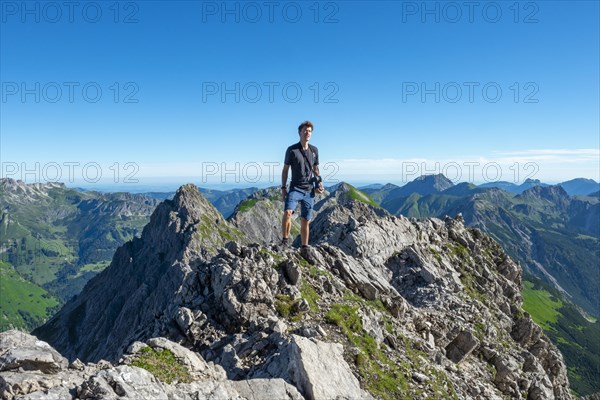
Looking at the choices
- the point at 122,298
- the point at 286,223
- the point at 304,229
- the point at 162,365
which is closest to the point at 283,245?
the point at 304,229

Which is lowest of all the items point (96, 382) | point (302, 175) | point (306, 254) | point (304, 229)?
point (96, 382)

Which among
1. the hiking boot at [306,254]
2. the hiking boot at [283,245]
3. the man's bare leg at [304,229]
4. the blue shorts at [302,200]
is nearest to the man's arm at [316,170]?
the blue shorts at [302,200]

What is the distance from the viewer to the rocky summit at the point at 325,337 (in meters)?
14.5

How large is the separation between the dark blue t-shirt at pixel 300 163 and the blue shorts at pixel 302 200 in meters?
0.36

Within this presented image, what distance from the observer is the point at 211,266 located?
29562mm

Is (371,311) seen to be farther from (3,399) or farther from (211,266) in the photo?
(3,399)

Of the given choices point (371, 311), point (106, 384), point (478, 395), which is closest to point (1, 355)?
point (106, 384)

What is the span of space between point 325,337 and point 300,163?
10460mm

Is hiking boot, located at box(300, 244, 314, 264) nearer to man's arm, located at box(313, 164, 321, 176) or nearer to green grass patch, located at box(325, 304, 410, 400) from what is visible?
green grass patch, located at box(325, 304, 410, 400)

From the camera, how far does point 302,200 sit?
85.9 feet

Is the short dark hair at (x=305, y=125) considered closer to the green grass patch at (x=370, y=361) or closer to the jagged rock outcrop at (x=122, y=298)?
the green grass patch at (x=370, y=361)

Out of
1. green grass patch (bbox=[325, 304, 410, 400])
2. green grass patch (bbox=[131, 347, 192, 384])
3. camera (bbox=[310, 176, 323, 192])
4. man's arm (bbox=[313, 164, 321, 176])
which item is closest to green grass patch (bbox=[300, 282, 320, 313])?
green grass patch (bbox=[325, 304, 410, 400])

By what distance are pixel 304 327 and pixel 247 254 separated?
338 inches

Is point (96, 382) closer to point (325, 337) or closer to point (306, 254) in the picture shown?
point (325, 337)
